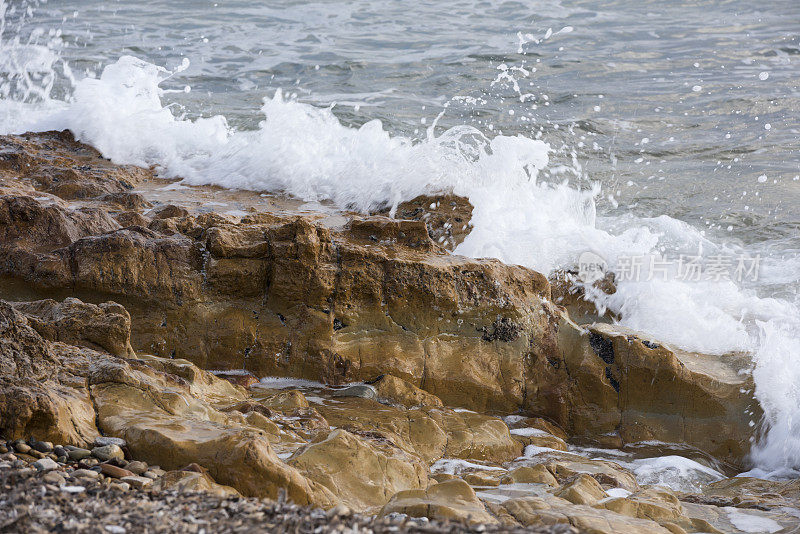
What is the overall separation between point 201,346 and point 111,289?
0.57 meters

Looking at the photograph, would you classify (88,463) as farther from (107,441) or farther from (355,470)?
(355,470)

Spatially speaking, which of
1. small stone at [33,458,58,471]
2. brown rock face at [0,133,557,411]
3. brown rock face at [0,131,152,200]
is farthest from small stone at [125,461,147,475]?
brown rock face at [0,131,152,200]

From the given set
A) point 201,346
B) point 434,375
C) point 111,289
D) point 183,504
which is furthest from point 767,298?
point 183,504

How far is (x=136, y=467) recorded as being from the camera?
256cm

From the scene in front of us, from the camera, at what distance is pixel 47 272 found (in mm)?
4082

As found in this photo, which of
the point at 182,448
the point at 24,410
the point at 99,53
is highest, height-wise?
the point at 99,53

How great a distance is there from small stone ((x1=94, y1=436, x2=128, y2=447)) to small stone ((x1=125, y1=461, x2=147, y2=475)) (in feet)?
0.41

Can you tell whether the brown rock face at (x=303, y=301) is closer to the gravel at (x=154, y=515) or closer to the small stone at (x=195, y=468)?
the small stone at (x=195, y=468)

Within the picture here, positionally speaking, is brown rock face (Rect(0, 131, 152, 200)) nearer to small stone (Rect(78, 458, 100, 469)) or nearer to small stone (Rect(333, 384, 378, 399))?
small stone (Rect(333, 384, 378, 399))

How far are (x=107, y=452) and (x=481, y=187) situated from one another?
4471mm

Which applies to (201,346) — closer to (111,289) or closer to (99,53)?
(111,289)

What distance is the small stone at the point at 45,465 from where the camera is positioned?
2342 millimetres

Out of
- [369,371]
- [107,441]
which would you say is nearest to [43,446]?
[107,441]

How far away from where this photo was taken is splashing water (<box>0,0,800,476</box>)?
16.9 ft
